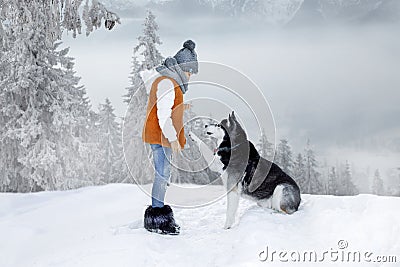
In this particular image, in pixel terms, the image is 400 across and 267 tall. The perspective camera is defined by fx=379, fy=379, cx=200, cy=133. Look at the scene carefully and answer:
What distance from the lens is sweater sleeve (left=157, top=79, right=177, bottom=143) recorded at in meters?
4.98

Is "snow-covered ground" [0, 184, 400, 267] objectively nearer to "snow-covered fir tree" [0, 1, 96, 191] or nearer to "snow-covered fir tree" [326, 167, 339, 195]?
"snow-covered fir tree" [0, 1, 96, 191]

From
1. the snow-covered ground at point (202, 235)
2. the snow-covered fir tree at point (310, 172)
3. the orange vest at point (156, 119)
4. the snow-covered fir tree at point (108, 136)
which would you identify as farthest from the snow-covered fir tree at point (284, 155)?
the orange vest at point (156, 119)

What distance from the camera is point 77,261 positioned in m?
4.22

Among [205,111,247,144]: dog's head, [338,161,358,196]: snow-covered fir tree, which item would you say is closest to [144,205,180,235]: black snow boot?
[205,111,247,144]: dog's head

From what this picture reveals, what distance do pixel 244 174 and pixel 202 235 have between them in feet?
3.60

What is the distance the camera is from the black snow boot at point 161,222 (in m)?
5.30

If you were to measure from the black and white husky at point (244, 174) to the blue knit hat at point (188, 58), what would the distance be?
0.85m

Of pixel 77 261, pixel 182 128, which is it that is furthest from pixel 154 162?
pixel 77 261

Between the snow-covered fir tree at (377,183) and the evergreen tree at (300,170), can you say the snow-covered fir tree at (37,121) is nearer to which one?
the evergreen tree at (300,170)

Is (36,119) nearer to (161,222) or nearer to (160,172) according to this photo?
(160,172)

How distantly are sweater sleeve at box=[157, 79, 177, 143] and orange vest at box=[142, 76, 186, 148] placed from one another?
0.07m

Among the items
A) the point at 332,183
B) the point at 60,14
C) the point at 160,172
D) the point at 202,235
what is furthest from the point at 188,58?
the point at 332,183

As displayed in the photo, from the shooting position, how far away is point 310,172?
104 ft

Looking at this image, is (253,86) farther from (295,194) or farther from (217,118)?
(295,194)
